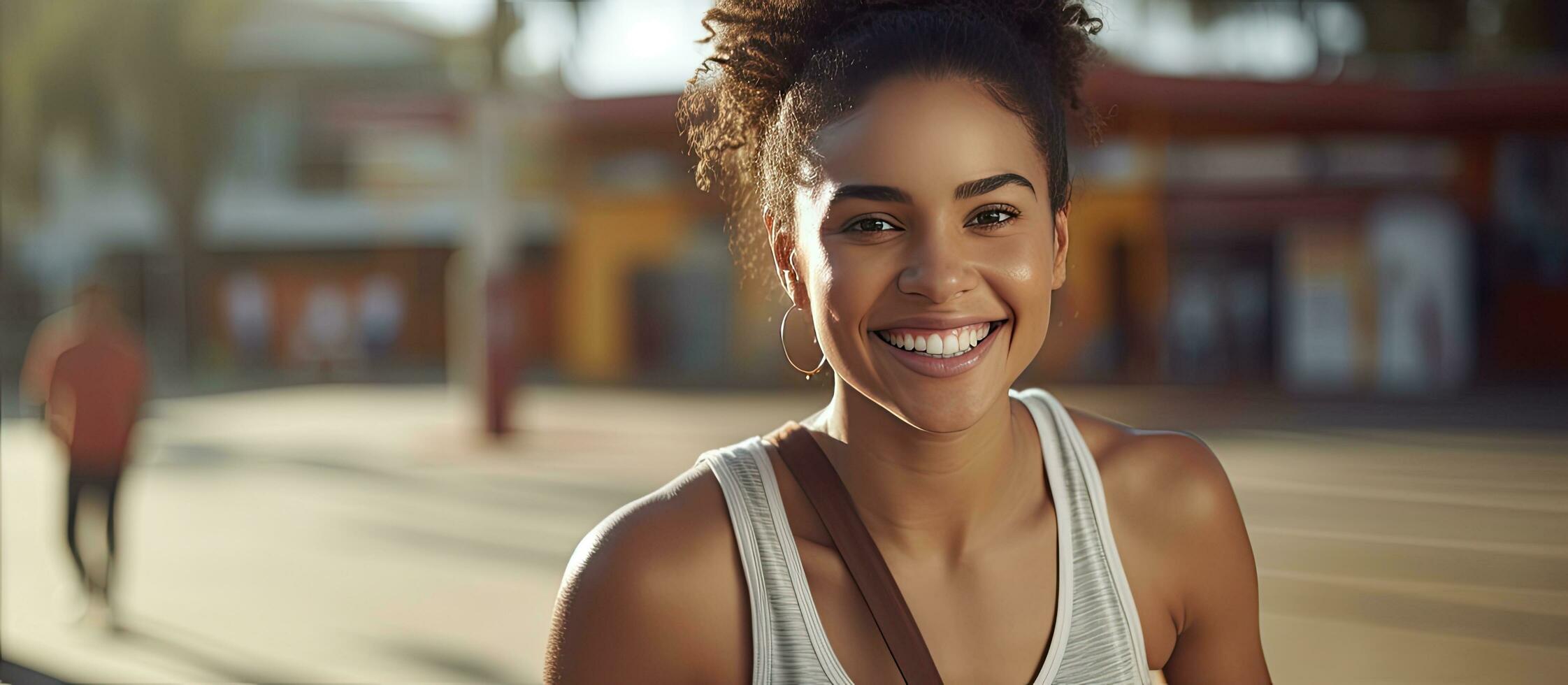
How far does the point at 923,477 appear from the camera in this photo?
1.83m

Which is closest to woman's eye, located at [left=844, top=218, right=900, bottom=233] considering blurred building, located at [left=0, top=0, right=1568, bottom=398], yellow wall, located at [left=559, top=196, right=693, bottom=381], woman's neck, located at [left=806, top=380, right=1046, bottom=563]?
woman's neck, located at [left=806, top=380, right=1046, bottom=563]

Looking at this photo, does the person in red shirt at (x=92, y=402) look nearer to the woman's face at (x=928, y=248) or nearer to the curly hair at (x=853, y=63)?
the curly hair at (x=853, y=63)

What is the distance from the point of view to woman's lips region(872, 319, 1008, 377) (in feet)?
5.61

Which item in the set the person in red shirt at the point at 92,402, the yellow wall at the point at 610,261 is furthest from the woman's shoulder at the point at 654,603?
the yellow wall at the point at 610,261

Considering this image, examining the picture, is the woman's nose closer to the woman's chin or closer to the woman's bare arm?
the woman's chin

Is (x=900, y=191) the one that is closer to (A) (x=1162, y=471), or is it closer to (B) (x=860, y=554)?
(B) (x=860, y=554)

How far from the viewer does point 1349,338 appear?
1855 cm

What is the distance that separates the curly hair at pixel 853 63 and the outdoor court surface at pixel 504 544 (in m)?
3.44

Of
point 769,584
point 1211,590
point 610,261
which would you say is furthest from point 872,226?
point 610,261

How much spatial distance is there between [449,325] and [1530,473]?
2367cm

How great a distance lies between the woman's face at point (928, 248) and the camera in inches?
65.8

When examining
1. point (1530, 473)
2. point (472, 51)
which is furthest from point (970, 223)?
point (472, 51)

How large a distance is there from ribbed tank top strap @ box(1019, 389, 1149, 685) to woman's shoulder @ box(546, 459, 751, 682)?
429 mm

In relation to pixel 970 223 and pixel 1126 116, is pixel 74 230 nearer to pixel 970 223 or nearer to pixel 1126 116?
pixel 1126 116
